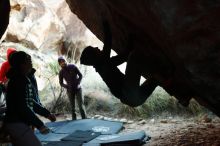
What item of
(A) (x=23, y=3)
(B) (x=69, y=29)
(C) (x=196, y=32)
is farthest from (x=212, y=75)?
(B) (x=69, y=29)

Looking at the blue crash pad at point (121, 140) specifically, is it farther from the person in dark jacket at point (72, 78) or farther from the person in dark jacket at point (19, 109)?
the person in dark jacket at point (19, 109)

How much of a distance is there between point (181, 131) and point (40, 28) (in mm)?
9256

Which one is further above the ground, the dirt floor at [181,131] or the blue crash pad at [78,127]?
the blue crash pad at [78,127]

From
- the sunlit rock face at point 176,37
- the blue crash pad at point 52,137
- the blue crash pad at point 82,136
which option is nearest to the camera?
the sunlit rock face at point 176,37

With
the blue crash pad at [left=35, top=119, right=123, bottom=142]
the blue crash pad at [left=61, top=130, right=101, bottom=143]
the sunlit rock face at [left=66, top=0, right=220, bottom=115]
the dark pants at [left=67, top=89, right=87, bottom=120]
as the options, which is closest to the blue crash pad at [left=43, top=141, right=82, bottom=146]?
the blue crash pad at [left=61, top=130, right=101, bottom=143]

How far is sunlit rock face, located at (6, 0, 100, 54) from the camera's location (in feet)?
49.7

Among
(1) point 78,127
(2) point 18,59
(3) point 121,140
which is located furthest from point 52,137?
(2) point 18,59

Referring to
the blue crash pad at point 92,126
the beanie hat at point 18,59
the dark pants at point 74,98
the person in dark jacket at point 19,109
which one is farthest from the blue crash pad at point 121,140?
the beanie hat at point 18,59

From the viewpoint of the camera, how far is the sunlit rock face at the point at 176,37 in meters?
4.28

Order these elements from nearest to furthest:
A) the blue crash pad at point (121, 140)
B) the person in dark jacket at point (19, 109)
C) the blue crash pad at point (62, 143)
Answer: the person in dark jacket at point (19, 109) < the blue crash pad at point (121, 140) < the blue crash pad at point (62, 143)

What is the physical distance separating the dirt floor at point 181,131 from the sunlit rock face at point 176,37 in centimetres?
139

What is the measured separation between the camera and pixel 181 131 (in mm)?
8445

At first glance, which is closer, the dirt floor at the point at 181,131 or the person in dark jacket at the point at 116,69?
the person in dark jacket at the point at 116,69

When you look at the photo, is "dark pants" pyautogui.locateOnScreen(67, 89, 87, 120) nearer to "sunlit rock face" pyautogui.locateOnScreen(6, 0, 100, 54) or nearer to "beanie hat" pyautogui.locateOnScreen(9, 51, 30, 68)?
"beanie hat" pyautogui.locateOnScreen(9, 51, 30, 68)
